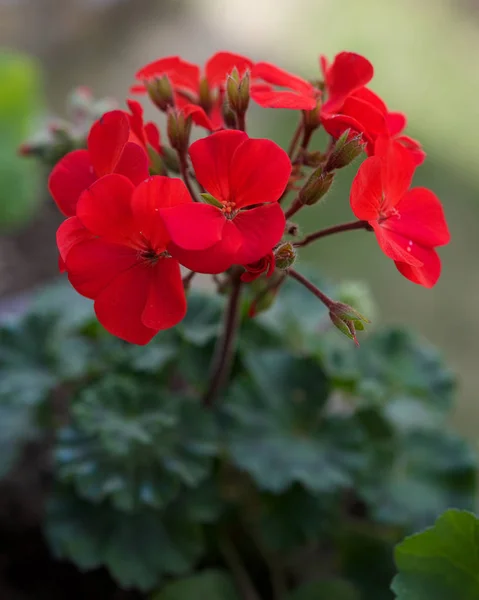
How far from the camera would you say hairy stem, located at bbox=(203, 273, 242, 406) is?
684 millimetres

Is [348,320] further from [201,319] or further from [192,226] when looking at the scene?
[201,319]

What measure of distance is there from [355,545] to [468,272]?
2.92ft

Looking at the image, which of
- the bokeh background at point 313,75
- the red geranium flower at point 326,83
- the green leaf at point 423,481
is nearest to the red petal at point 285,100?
the red geranium flower at point 326,83

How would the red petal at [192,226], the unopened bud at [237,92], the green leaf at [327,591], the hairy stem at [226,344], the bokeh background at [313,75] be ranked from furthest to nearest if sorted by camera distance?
the bokeh background at [313,75] → the green leaf at [327,591] → the hairy stem at [226,344] → the unopened bud at [237,92] → the red petal at [192,226]

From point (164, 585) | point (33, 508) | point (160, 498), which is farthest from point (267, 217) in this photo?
point (33, 508)

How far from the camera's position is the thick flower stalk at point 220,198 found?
48 cm

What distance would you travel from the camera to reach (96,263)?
20.0 inches

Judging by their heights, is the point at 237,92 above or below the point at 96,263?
above

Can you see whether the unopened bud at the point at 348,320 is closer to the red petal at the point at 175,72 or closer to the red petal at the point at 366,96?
the red petal at the point at 366,96

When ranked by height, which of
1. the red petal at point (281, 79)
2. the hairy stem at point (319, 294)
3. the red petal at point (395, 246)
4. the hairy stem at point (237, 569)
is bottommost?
the hairy stem at point (237, 569)

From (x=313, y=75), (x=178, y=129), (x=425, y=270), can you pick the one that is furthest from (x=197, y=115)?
(x=313, y=75)

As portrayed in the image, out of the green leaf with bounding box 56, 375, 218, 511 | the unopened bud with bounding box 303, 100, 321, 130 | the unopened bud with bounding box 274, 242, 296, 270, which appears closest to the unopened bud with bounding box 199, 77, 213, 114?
the unopened bud with bounding box 303, 100, 321, 130

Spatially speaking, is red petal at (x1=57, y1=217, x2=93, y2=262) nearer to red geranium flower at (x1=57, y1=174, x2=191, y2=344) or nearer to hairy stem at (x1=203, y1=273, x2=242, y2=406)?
red geranium flower at (x1=57, y1=174, x2=191, y2=344)

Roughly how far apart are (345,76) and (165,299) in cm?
26
